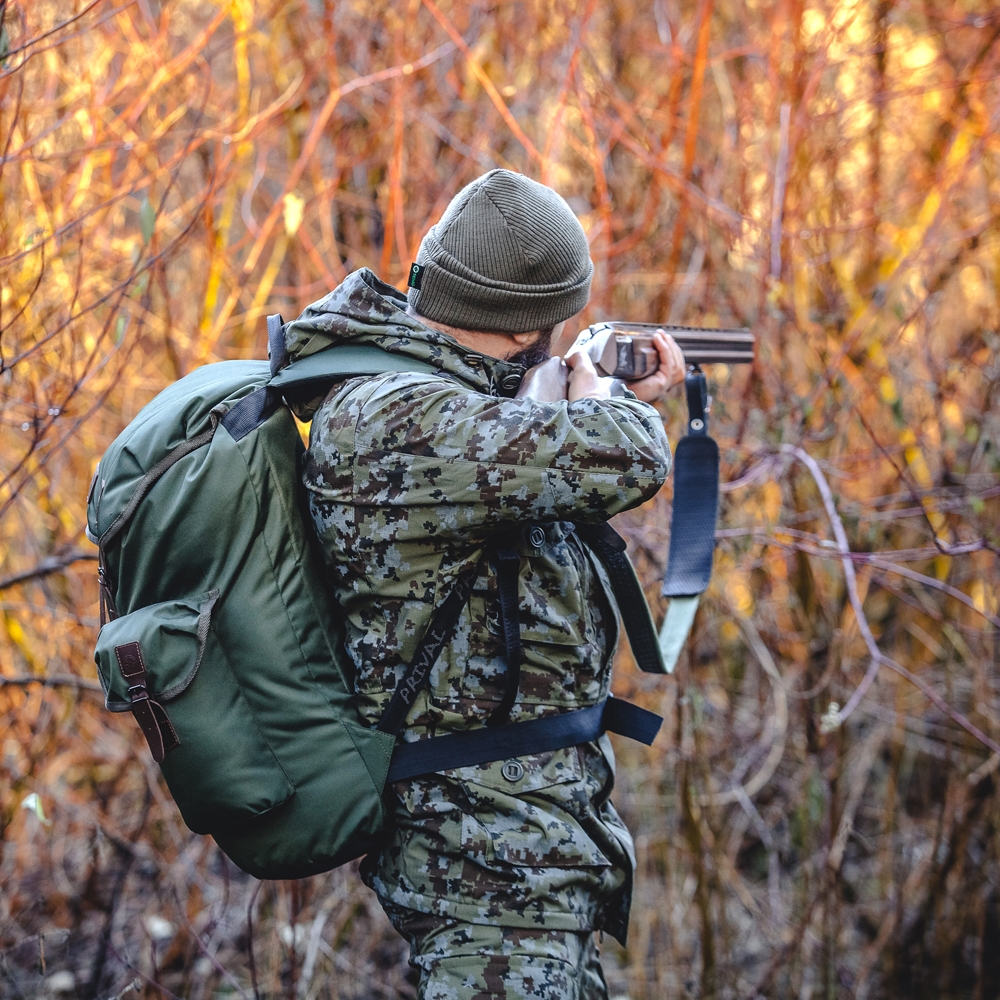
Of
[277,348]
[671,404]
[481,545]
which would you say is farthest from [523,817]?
[671,404]

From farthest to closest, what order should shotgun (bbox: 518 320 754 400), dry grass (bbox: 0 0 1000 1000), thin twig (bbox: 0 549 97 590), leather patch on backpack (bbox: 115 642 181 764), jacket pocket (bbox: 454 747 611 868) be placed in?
1. dry grass (bbox: 0 0 1000 1000)
2. thin twig (bbox: 0 549 97 590)
3. shotgun (bbox: 518 320 754 400)
4. jacket pocket (bbox: 454 747 611 868)
5. leather patch on backpack (bbox: 115 642 181 764)

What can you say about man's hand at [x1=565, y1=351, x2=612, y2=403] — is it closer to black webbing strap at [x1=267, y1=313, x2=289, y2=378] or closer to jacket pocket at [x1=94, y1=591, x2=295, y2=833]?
black webbing strap at [x1=267, y1=313, x2=289, y2=378]

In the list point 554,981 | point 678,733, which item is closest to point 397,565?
point 554,981

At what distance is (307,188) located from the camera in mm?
4312

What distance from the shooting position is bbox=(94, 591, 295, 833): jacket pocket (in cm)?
152

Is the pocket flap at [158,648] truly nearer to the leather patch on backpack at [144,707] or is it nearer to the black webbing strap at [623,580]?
the leather patch on backpack at [144,707]

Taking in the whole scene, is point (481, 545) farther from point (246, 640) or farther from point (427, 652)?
point (246, 640)

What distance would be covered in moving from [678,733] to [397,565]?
1857 millimetres

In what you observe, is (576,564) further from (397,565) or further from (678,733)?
(678,733)

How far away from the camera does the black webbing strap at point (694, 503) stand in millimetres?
2309

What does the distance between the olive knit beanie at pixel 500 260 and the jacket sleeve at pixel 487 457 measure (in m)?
0.19

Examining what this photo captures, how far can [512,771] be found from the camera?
1.65m

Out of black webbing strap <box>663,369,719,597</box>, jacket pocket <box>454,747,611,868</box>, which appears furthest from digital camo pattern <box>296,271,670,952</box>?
black webbing strap <box>663,369,719,597</box>

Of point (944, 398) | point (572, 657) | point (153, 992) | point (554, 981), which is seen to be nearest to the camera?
point (554, 981)
